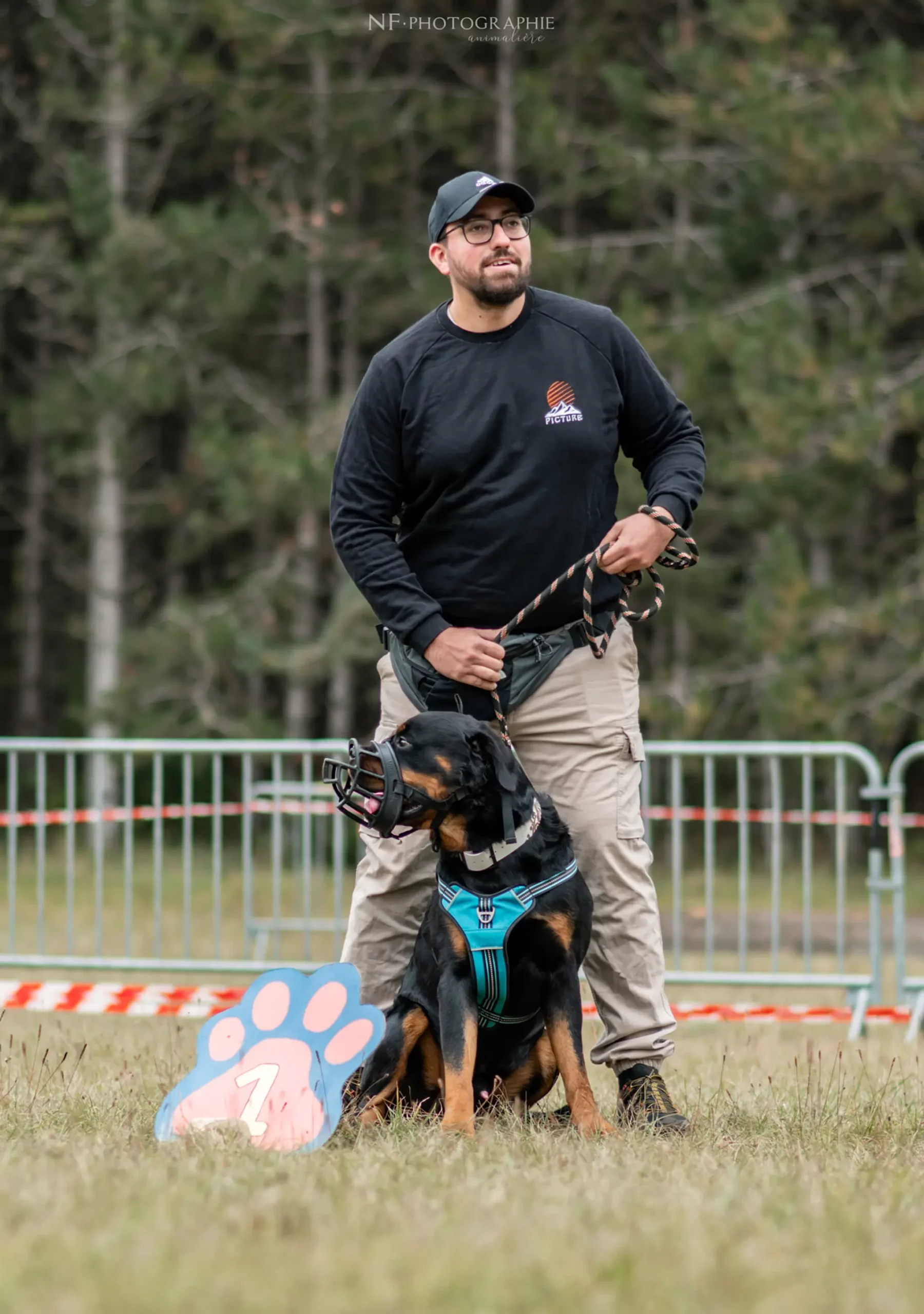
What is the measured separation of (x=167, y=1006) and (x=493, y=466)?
10.9ft

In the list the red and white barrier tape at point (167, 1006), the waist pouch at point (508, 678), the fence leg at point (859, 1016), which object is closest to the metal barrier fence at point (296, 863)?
the fence leg at point (859, 1016)

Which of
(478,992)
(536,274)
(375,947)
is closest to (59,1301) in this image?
(478,992)

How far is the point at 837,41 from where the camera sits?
13688 mm

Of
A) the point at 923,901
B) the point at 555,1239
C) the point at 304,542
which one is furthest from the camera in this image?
the point at 304,542

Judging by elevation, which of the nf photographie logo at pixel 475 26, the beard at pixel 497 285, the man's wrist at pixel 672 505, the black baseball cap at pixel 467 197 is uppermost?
the nf photographie logo at pixel 475 26

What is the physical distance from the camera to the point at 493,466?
390 centimetres

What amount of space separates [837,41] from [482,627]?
1131cm

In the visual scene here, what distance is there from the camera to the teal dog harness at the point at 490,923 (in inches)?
143

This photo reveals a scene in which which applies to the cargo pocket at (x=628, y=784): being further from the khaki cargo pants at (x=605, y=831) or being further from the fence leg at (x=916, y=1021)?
the fence leg at (x=916, y=1021)

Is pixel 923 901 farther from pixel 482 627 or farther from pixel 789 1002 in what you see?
pixel 482 627

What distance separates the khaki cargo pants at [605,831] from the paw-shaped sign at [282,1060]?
0.45 meters

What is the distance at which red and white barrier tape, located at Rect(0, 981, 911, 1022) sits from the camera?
6.39 metres

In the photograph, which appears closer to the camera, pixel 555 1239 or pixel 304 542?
pixel 555 1239

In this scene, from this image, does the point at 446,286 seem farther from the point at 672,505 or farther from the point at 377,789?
the point at 377,789
